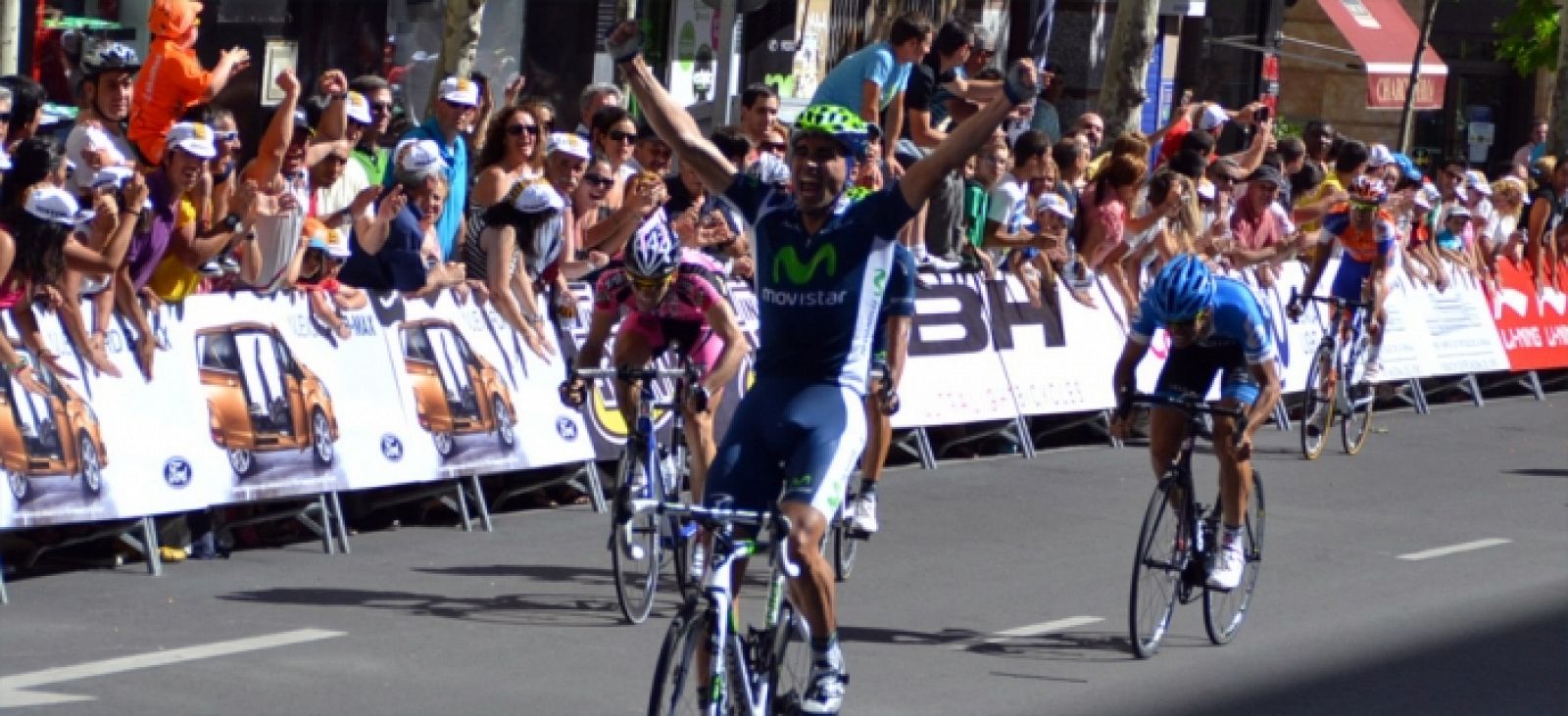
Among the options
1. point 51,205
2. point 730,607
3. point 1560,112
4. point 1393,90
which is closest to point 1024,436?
point 51,205

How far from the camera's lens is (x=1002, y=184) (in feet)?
54.2

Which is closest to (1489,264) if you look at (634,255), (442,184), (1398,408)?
(1398,408)

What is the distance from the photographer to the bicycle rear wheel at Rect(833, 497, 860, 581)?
11.5 metres

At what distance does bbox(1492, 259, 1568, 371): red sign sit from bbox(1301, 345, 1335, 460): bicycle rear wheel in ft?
16.7

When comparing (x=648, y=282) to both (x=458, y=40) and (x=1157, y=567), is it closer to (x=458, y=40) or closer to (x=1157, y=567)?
(x=1157, y=567)

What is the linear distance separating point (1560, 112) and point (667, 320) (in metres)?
24.8

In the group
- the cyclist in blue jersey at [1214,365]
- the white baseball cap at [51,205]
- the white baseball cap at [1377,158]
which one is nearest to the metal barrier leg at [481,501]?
the white baseball cap at [51,205]

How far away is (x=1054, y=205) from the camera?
16.7 m

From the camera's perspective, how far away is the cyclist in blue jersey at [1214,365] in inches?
404

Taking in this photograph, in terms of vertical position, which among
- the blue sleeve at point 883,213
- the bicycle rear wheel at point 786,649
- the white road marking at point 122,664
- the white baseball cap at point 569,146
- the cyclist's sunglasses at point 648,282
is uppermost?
the blue sleeve at point 883,213

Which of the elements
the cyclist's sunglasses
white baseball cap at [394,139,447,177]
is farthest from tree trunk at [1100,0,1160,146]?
the cyclist's sunglasses

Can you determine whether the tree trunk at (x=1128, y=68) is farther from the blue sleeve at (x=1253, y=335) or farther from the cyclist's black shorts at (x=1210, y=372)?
the blue sleeve at (x=1253, y=335)

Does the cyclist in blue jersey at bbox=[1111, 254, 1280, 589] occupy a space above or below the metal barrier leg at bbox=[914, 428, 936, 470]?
above

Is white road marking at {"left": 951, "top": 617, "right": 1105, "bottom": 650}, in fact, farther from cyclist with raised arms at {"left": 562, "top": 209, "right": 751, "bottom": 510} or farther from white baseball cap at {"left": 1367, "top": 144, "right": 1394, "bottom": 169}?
white baseball cap at {"left": 1367, "top": 144, "right": 1394, "bottom": 169}
